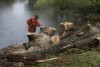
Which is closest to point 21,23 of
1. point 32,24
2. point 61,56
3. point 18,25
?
point 18,25

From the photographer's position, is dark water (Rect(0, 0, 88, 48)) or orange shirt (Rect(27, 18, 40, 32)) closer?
orange shirt (Rect(27, 18, 40, 32))

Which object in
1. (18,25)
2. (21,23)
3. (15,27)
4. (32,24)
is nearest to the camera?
(32,24)

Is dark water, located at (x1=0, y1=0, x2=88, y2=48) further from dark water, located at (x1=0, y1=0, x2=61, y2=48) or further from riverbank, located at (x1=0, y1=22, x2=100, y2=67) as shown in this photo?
riverbank, located at (x1=0, y1=22, x2=100, y2=67)

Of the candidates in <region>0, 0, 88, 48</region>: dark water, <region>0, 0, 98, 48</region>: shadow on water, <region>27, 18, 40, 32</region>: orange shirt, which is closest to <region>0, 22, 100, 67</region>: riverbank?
<region>27, 18, 40, 32</region>: orange shirt

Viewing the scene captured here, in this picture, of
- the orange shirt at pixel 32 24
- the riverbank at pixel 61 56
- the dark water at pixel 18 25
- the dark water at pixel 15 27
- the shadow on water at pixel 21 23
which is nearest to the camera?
the riverbank at pixel 61 56

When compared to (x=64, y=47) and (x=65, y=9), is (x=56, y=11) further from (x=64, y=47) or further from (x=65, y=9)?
(x=64, y=47)

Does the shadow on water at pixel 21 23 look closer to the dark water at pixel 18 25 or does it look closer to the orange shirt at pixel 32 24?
the dark water at pixel 18 25

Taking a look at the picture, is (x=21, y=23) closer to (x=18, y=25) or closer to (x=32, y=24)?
(x=18, y=25)

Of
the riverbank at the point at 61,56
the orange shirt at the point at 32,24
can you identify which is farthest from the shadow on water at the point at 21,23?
the riverbank at the point at 61,56

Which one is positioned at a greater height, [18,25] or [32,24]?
[32,24]

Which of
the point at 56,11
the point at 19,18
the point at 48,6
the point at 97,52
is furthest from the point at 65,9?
the point at 97,52

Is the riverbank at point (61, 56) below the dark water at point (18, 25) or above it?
above

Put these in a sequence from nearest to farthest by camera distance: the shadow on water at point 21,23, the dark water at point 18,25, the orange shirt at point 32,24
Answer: the orange shirt at point 32,24 < the dark water at point 18,25 < the shadow on water at point 21,23

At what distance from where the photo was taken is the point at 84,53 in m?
12.7
